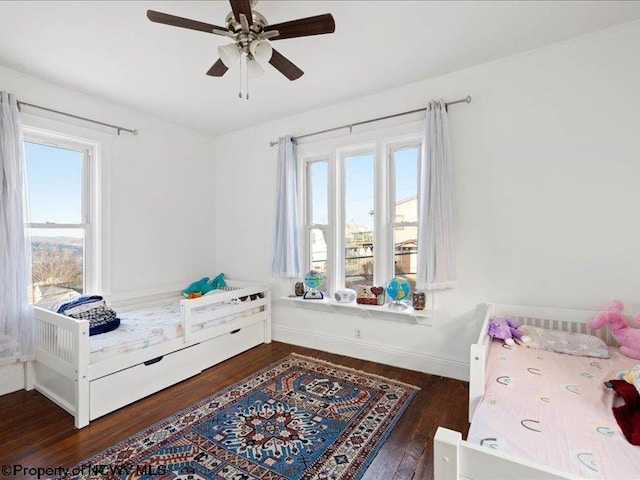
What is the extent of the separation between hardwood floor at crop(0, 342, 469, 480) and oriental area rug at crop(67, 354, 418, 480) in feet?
0.31

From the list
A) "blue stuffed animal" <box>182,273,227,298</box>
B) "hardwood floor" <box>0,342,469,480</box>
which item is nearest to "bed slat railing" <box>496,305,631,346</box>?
"hardwood floor" <box>0,342,469,480</box>

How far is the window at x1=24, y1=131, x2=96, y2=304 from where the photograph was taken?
274cm

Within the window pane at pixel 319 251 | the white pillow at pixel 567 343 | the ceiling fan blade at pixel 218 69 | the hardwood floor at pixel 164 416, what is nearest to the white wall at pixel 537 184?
the white pillow at pixel 567 343

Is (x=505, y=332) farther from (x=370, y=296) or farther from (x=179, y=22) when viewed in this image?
(x=179, y=22)

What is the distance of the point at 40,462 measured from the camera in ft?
5.63

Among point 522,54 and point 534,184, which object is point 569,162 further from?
point 522,54

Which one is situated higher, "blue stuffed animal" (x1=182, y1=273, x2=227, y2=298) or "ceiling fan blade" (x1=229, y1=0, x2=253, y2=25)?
"ceiling fan blade" (x1=229, y1=0, x2=253, y2=25)

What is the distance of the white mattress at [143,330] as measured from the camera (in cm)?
225

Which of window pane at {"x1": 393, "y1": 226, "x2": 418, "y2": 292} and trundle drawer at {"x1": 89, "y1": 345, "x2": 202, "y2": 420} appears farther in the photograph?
window pane at {"x1": 393, "y1": 226, "x2": 418, "y2": 292}

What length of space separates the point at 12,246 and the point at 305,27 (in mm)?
2705

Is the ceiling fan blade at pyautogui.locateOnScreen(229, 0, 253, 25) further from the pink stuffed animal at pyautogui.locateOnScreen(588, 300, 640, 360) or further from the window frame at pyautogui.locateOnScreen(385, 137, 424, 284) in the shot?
the pink stuffed animal at pyautogui.locateOnScreen(588, 300, 640, 360)

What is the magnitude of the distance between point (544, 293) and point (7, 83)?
4.57 meters

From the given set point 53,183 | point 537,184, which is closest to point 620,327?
point 537,184

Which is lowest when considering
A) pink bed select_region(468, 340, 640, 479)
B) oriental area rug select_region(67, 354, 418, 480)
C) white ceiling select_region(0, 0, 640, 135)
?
oriental area rug select_region(67, 354, 418, 480)
